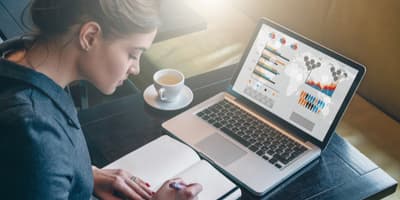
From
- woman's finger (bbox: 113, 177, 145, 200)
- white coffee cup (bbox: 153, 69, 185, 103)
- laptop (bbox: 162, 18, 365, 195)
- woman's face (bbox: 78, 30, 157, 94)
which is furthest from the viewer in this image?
white coffee cup (bbox: 153, 69, 185, 103)

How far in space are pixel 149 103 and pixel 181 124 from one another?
0.11 meters

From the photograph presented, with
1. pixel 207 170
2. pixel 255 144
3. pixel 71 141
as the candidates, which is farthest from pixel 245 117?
pixel 71 141

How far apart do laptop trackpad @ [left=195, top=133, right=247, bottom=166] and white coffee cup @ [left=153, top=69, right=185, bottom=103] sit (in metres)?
0.16

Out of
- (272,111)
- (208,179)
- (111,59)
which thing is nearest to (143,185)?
(208,179)

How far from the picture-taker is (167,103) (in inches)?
50.4

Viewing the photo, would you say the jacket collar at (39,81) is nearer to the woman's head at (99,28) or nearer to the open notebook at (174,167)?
the woman's head at (99,28)

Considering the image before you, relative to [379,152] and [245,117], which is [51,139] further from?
[379,152]

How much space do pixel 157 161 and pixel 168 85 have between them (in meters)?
0.23

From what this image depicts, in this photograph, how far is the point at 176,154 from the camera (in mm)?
1109

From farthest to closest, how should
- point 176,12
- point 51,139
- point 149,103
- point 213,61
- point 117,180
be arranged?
point 213,61
point 176,12
point 149,103
point 117,180
point 51,139

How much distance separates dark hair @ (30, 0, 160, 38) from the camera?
0.82 meters

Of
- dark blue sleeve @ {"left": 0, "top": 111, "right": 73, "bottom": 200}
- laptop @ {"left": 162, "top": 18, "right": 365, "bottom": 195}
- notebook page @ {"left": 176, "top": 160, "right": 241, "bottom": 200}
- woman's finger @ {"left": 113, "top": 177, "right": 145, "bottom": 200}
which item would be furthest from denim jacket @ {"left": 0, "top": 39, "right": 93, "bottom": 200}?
laptop @ {"left": 162, "top": 18, "right": 365, "bottom": 195}

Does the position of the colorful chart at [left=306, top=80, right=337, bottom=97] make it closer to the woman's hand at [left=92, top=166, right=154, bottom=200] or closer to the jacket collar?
the woman's hand at [left=92, top=166, right=154, bottom=200]

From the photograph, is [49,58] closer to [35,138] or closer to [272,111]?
[35,138]
